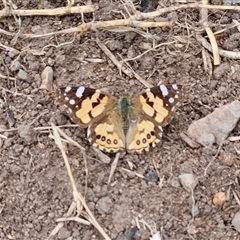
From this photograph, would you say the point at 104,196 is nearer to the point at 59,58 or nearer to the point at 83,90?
the point at 83,90

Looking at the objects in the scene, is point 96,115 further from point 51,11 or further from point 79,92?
point 51,11

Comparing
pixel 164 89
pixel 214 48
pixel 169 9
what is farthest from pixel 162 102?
pixel 169 9

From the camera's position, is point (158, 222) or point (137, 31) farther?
point (137, 31)

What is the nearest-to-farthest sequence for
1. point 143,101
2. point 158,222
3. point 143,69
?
point 158,222
point 143,101
point 143,69

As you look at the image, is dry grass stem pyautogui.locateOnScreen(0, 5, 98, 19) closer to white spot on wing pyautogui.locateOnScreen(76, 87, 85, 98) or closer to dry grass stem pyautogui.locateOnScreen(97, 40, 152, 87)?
dry grass stem pyautogui.locateOnScreen(97, 40, 152, 87)

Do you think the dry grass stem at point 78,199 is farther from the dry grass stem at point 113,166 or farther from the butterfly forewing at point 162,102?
the butterfly forewing at point 162,102

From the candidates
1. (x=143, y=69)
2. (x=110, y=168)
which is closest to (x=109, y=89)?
(x=143, y=69)
